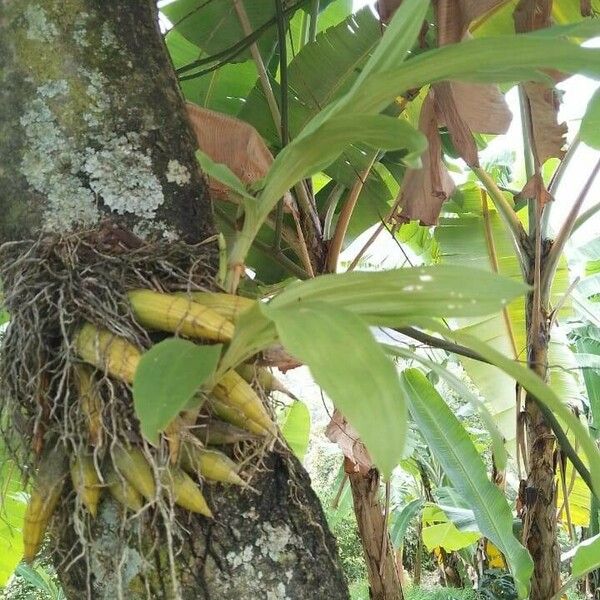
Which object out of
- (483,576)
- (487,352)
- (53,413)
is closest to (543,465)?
(487,352)

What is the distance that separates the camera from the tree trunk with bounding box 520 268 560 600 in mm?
A: 1208

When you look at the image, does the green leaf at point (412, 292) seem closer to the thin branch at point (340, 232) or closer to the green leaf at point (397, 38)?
the green leaf at point (397, 38)

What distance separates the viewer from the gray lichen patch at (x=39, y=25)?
22.2 inches

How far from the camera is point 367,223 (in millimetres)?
1460

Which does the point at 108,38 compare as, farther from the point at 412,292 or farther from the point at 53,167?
the point at 412,292

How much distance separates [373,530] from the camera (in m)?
1.22

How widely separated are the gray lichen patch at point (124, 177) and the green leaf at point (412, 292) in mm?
178

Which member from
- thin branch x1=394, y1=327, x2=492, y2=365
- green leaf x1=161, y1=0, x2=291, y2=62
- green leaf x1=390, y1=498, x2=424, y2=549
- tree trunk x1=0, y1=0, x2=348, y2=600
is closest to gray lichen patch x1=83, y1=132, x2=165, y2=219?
tree trunk x1=0, y1=0, x2=348, y2=600

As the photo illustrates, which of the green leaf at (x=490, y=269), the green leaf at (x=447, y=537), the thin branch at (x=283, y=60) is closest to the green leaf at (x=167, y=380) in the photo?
the thin branch at (x=283, y=60)

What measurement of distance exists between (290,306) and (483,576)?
8.32 ft

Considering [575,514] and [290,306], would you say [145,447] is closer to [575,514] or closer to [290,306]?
[290,306]

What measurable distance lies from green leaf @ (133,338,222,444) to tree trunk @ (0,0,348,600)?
0.13 meters

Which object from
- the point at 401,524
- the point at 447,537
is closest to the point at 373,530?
the point at 447,537

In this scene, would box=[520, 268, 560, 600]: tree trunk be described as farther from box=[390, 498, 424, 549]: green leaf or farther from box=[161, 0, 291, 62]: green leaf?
box=[390, 498, 424, 549]: green leaf
